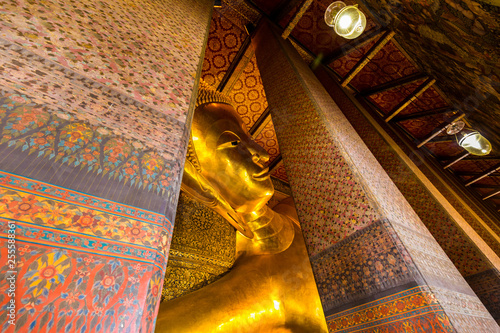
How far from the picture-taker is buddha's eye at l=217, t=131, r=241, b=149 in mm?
3069

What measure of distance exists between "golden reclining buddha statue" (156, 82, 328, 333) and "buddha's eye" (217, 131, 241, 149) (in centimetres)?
1

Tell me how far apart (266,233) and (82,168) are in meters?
2.97

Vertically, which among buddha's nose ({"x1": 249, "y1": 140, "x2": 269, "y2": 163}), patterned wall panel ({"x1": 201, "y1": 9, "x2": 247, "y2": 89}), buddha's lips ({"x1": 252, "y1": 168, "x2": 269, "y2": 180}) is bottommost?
buddha's lips ({"x1": 252, "y1": 168, "x2": 269, "y2": 180})

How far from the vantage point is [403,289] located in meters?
1.25

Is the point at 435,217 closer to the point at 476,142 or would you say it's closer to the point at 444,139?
the point at 476,142

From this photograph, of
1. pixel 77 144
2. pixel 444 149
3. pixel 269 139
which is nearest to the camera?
pixel 77 144

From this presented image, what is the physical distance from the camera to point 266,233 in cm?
356

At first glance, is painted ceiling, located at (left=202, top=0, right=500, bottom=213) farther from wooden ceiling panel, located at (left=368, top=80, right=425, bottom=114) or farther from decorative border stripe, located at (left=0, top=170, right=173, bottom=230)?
decorative border stripe, located at (left=0, top=170, right=173, bottom=230)

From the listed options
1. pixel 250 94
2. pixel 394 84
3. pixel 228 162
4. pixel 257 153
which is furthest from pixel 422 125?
pixel 228 162

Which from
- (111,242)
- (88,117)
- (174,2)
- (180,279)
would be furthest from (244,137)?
(111,242)

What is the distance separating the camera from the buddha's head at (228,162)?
3039 mm

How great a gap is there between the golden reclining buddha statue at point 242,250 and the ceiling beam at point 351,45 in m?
2.41

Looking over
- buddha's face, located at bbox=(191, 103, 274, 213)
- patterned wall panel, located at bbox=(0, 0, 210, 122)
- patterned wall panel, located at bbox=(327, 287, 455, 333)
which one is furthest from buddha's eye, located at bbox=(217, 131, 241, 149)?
patterned wall panel, located at bbox=(327, 287, 455, 333)

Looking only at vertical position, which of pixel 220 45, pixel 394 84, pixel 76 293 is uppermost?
pixel 394 84
